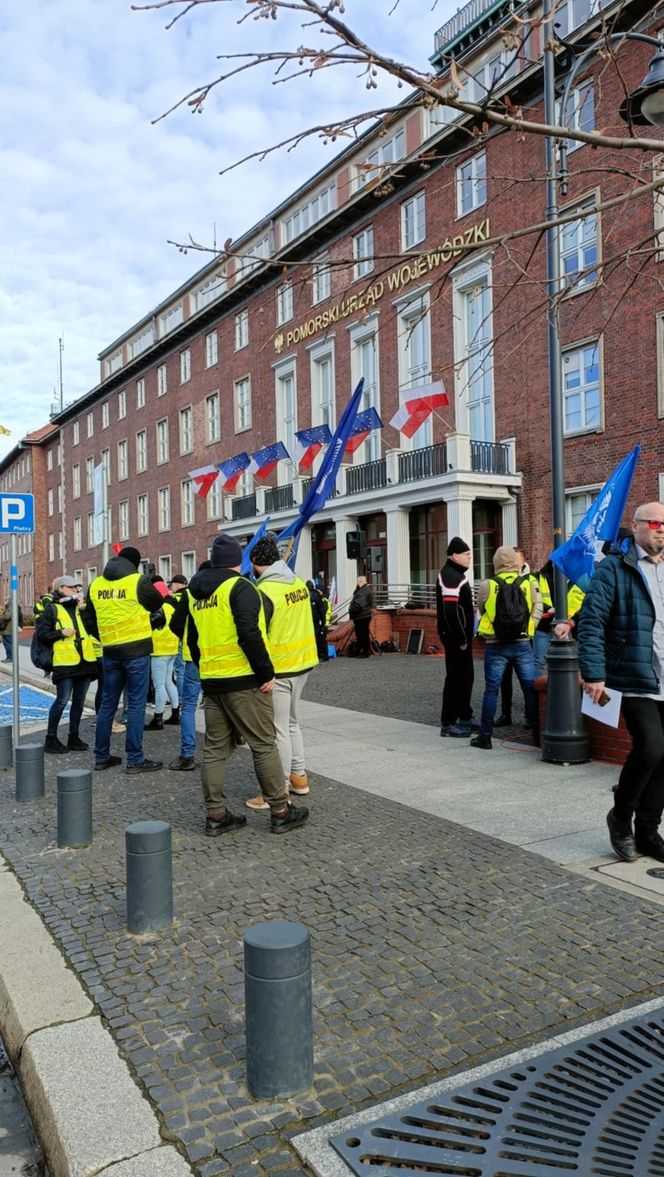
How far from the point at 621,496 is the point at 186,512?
1232 inches

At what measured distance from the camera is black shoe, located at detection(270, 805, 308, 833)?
5.44m

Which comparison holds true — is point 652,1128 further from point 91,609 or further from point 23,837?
point 91,609

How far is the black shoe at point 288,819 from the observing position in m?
5.44

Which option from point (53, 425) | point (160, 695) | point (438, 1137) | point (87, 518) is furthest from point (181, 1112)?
point (53, 425)

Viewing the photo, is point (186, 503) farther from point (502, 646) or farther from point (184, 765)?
point (502, 646)

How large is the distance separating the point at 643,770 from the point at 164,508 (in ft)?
119

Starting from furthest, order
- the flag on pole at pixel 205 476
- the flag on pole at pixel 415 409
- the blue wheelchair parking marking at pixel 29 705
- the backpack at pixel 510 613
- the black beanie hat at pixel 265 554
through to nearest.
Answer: the flag on pole at pixel 205 476 → the flag on pole at pixel 415 409 → the blue wheelchair parking marking at pixel 29 705 → the backpack at pixel 510 613 → the black beanie hat at pixel 265 554

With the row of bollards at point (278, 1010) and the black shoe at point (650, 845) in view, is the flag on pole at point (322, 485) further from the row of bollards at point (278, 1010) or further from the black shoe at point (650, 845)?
the row of bollards at point (278, 1010)

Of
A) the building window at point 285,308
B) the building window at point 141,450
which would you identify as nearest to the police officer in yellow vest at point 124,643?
the building window at point 285,308

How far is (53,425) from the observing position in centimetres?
5703

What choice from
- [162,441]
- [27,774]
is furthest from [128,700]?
[162,441]

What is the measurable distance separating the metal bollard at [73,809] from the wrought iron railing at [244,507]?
85.6 ft

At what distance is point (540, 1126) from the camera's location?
8.12ft

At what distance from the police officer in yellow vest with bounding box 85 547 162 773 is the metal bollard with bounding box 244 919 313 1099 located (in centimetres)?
509
